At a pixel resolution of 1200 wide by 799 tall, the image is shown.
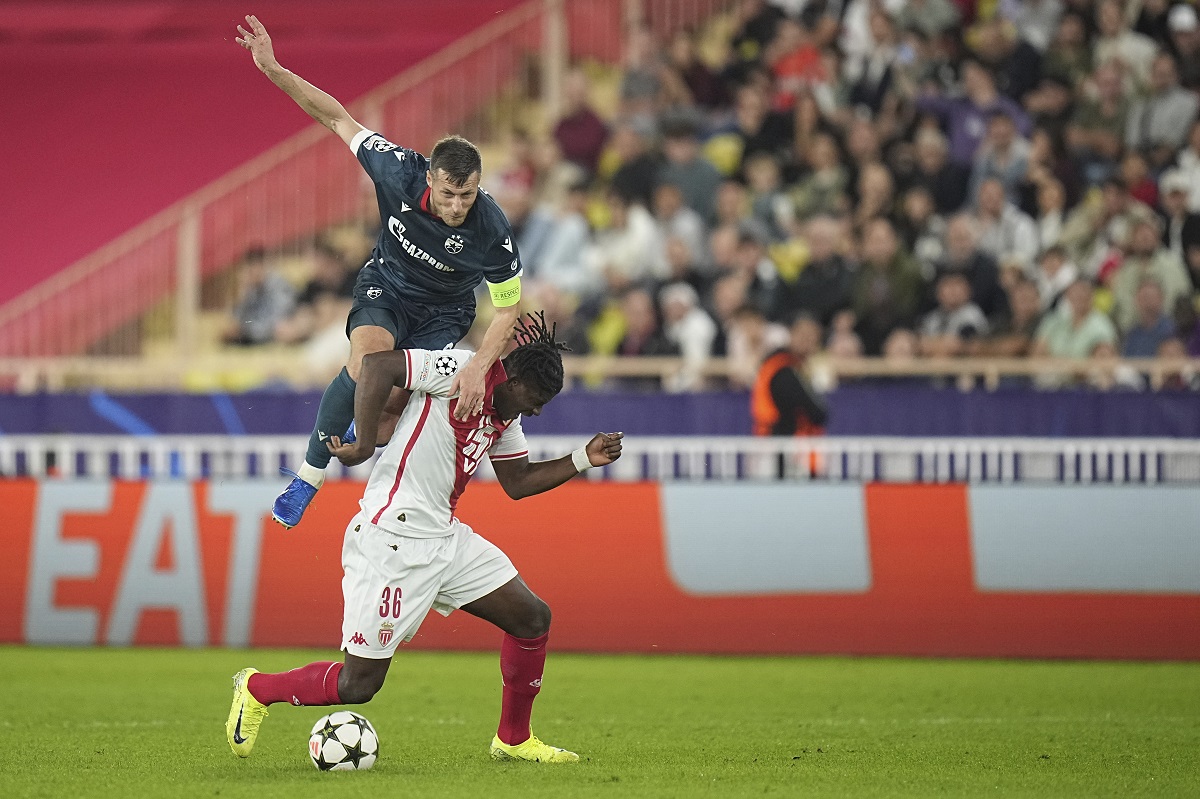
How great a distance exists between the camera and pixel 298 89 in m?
8.02

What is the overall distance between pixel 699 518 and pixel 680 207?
224 inches

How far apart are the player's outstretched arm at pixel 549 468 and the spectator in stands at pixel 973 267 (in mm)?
8785

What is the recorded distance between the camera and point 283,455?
1338 centimetres

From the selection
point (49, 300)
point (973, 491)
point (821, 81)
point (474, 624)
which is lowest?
point (474, 624)

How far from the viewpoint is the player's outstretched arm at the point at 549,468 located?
6.95 metres

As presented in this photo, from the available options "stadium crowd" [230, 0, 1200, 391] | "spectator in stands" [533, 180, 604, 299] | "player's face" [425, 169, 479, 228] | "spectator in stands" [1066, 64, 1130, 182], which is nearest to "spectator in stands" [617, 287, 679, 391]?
"stadium crowd" [230, 0, 1200, 391]

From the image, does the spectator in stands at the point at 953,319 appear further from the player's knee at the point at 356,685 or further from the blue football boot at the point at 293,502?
the player's knee at the point at 356,685

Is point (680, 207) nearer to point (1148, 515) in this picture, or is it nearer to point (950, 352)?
point (950, 352)

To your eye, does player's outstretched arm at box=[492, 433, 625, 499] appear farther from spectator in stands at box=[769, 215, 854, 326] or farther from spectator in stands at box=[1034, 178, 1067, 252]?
spectator in stands at box=[1034, 178, 1067, 252]

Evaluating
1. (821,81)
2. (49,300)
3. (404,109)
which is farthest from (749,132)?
(49,300)

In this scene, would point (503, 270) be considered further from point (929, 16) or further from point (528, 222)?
point (929, 16)

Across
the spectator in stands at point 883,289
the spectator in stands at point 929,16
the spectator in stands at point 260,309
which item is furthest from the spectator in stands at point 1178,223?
the spectator in stands at point 260,309

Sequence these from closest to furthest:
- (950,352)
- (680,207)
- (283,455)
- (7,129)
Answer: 1. (283,455)
2. (950,352)
3. (680,207)
4. (7,129)

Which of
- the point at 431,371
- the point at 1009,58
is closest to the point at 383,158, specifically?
the point at 431,371
